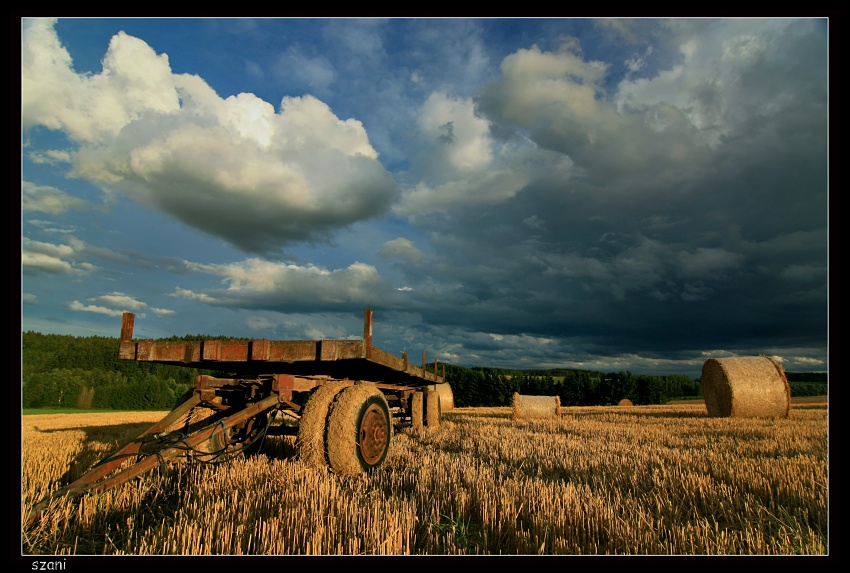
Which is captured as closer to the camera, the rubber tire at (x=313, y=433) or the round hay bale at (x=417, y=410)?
the rubber tire at (x=313, y=433)

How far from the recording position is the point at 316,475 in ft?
14.3

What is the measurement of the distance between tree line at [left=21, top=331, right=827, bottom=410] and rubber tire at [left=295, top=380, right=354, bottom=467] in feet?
141

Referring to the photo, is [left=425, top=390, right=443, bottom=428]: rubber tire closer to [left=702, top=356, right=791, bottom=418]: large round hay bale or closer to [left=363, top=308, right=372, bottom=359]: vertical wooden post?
[left=363, top=308, right=372, bottom=359]: vertical wooden post

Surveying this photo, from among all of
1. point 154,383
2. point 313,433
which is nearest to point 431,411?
point 313,433

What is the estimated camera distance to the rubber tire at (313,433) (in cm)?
→ 479

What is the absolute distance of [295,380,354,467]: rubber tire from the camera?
4.79 metres

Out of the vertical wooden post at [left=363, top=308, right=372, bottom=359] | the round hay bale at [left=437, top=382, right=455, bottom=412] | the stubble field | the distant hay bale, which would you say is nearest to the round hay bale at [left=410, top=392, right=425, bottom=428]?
the stubble field

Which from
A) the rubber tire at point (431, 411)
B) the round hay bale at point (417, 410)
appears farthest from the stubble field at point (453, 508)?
the rubber tire at point (431, 411)

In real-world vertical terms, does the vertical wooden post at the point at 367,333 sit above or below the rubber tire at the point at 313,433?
above

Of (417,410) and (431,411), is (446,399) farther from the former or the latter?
(417,410)

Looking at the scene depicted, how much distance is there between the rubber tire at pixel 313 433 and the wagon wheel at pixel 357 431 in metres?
0.08

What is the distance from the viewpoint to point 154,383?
44.7 meters

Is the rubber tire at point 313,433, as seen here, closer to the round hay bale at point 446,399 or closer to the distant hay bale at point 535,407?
the distant hay bale at point 535,407

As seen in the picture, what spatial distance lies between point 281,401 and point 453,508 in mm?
2787
